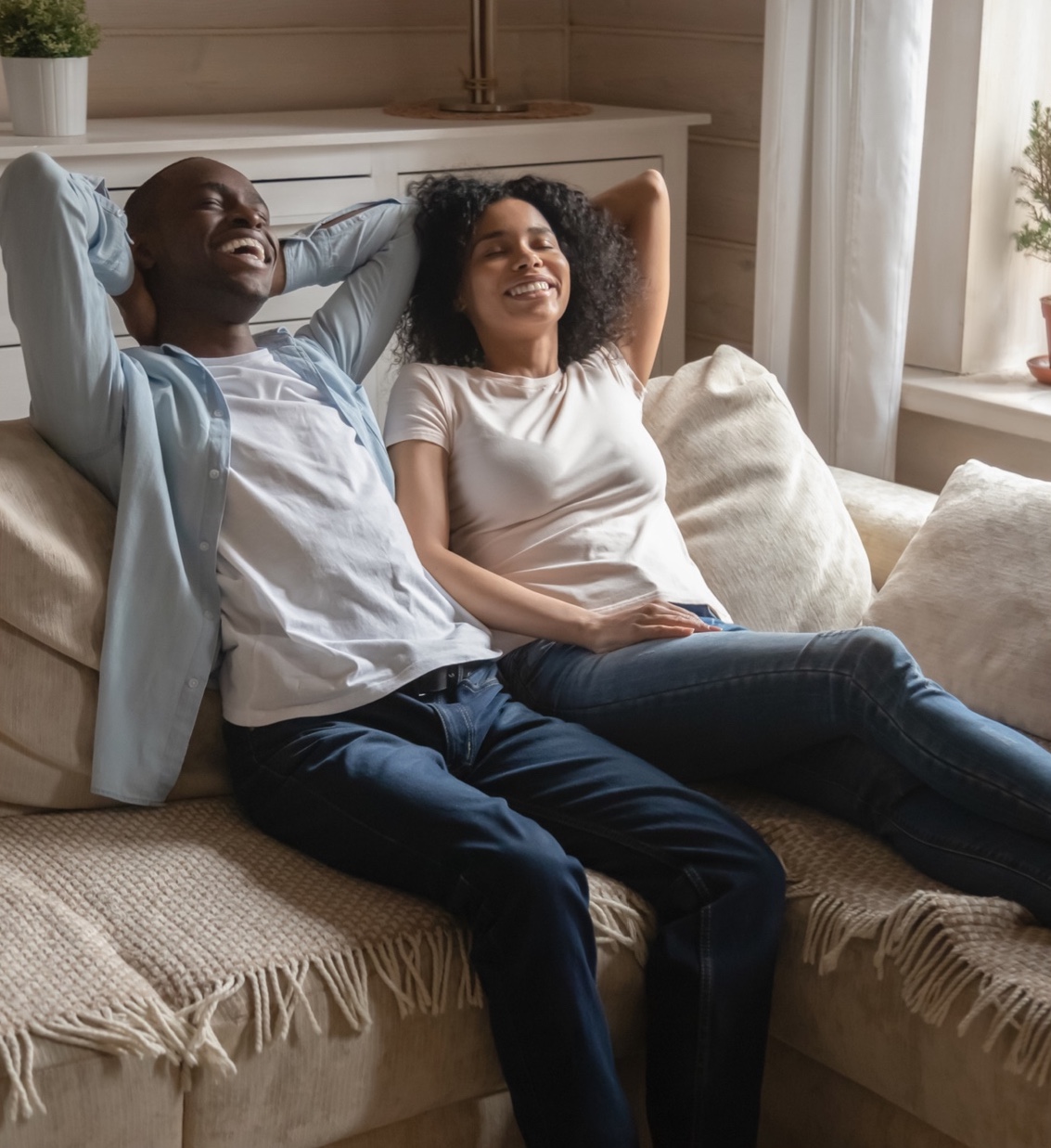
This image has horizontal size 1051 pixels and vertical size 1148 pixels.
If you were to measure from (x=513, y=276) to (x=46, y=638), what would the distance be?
2.55ft

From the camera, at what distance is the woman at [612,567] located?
5.08 feet

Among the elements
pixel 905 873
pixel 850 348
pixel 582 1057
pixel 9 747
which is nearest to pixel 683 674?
pixel 905 873

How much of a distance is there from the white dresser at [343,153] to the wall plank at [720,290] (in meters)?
0.09

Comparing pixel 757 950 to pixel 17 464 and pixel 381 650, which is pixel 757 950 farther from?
pixel 17 464

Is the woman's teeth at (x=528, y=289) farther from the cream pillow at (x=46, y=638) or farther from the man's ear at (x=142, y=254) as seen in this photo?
the cream pillow at (x=46, y=638)

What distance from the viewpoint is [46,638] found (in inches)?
63.1

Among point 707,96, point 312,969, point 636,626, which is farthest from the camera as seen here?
point 707,96

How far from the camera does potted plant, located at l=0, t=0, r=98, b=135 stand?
238 centimetres

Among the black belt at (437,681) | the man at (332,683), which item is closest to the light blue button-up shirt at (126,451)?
the man at (332,683)

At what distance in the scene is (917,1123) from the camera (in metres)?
1.48

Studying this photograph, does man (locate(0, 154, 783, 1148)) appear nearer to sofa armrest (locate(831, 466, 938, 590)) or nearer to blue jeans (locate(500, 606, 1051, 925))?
blue jeans (locate(500, 606, 1051, 925))

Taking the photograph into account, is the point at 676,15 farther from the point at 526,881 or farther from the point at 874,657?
the point at 526,881

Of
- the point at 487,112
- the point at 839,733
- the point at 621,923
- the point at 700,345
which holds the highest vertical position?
the point at 487,112

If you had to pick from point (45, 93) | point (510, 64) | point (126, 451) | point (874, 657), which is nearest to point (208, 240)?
point (126, 451)
